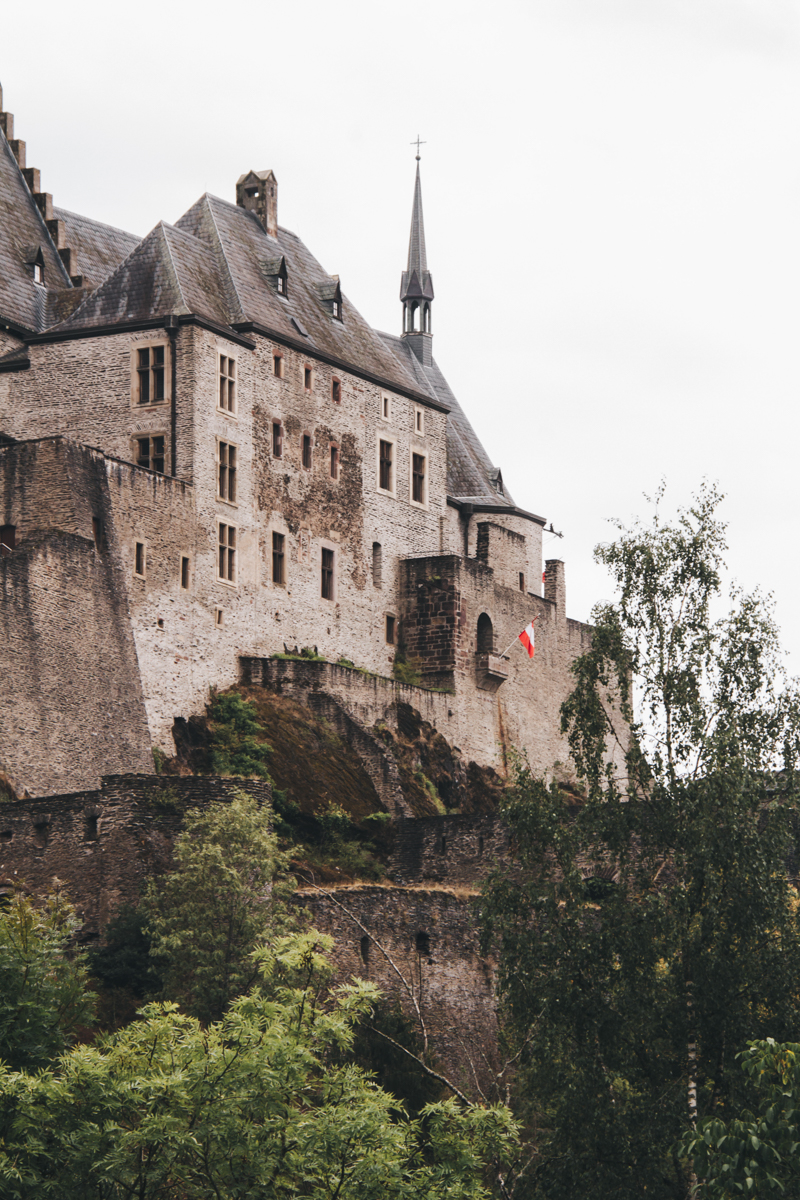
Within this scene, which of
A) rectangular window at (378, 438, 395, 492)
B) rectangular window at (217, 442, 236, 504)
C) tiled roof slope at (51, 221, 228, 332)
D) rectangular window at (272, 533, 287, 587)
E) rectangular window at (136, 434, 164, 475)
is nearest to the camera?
rectangular window at (136, 434, 164, 475)

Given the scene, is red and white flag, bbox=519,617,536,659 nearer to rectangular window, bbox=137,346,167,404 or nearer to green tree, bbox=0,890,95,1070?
rectangular window, bbox=137,346,167,404

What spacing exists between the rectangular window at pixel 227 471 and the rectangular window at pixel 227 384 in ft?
4.08

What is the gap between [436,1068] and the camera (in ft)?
161

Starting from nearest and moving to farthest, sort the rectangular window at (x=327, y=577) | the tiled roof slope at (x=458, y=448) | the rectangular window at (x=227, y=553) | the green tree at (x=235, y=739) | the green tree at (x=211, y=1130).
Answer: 1. the green tree at (x=211, y=1130)
2. the green tree at (x=235, y=739)
3. the rectangular window at (x=227, y=553)
4. the rectangular window at (x=327, y=577)
5. the tiled roof slope at (x=458, y=448)

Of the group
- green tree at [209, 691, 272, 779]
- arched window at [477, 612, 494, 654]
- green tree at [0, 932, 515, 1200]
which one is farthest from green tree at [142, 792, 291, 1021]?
arched window at [477, 612, 494, 654]

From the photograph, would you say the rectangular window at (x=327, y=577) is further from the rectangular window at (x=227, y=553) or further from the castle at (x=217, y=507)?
the rectangular window at (x=227, y=553)

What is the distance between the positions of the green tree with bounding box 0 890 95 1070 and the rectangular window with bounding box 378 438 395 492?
118 feet

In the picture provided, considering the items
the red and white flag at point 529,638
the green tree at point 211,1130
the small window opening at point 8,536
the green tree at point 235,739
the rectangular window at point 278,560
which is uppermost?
the rectangular window at point 278,560

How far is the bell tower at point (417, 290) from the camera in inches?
3669

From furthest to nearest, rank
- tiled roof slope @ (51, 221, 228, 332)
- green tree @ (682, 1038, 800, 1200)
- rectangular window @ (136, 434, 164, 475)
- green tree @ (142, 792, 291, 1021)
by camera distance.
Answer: tiled roof slope @ (51, 221, 228, 332) → rectangular window @ (136, 434, 164, 475) → green tree @ (142, 792, 291, 1021) → green tree @ (682, 1038, 800, 1200)

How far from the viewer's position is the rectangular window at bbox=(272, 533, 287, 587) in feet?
233

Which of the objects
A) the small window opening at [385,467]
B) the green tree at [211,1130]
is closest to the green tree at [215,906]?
the green tree at [211,1130]

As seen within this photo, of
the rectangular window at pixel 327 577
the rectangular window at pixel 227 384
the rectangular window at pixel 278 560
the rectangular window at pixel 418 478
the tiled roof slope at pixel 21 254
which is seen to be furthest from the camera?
the rectangular window at pixel 418 478

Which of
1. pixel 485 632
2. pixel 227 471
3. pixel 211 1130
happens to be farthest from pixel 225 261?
pixel 211 1130
